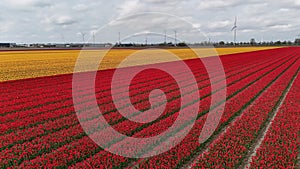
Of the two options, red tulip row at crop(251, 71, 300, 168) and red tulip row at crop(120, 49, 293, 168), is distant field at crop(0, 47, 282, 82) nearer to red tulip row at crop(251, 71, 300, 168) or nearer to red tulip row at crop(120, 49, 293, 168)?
red tulip row at crop(120, 49, 293, 168)

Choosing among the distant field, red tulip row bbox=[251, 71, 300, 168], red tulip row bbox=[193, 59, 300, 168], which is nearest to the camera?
red tulip row bbox=[251, 71, 300, 168]

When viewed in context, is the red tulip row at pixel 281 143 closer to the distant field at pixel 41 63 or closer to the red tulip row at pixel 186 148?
the red tulip row at pixel 186 148

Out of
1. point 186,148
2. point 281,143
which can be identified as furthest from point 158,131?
point 281,143

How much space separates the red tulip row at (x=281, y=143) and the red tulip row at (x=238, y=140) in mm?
367

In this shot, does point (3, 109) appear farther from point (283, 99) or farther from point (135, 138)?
point (283, 99)

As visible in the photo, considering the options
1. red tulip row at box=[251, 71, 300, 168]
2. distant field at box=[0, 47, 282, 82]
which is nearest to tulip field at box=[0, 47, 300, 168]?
red tulip row at box=[251, 71, 300, 168]

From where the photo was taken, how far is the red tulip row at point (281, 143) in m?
6.27

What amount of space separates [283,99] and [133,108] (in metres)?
7.48

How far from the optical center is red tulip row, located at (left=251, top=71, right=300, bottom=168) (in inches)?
247

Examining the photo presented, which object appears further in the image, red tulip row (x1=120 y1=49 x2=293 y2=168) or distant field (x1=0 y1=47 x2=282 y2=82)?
distant field (x1=0 y1=47 x2=282 y2=82)

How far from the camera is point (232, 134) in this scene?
820 cm

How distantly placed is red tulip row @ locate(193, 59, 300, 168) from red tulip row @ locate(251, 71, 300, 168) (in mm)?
367

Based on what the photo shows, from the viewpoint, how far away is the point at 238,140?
769 cm

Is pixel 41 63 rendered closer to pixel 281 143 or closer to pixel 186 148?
pixel 186 148
